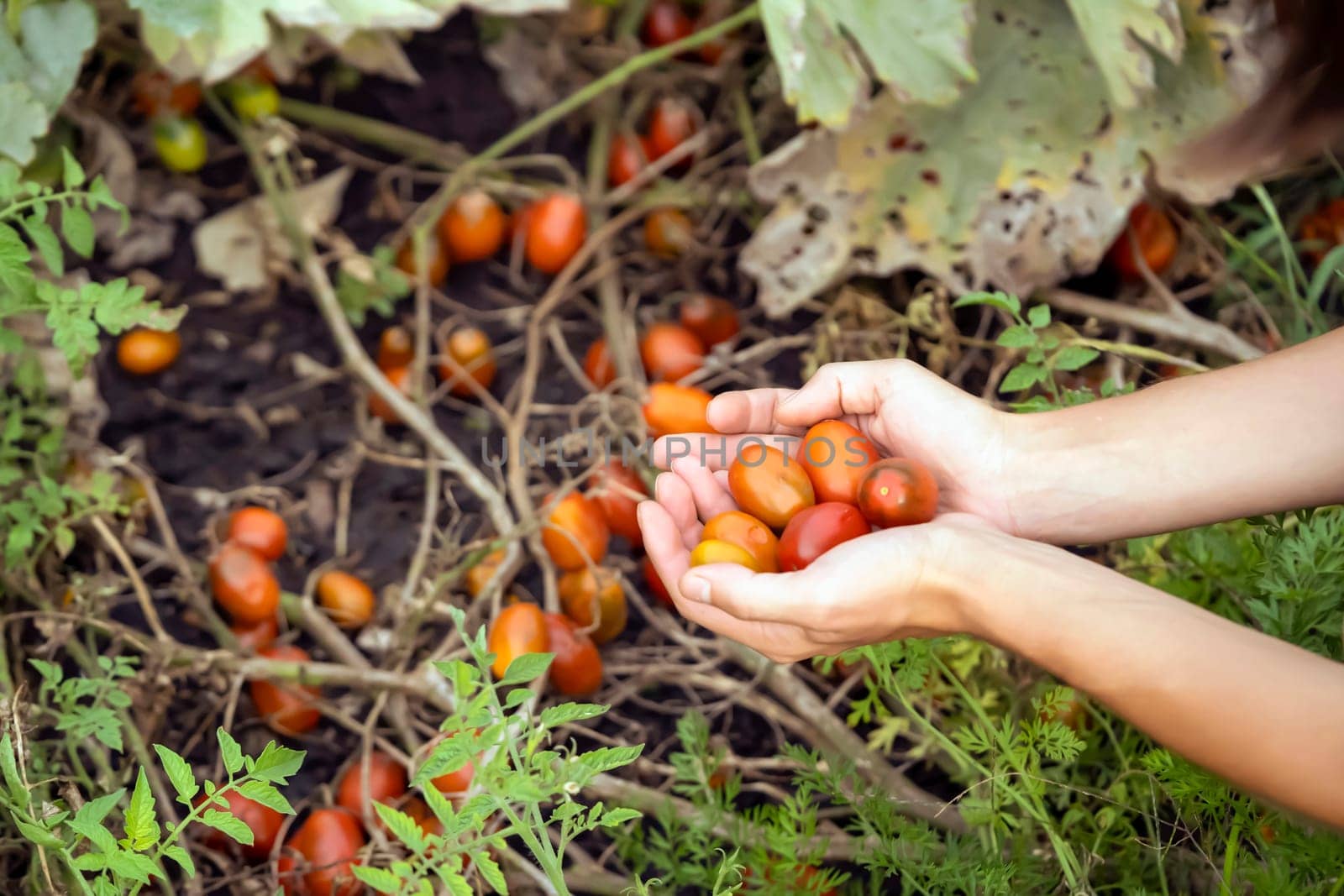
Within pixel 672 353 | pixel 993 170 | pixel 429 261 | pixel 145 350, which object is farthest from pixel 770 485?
pixel 145 350

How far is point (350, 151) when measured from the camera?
2721mm

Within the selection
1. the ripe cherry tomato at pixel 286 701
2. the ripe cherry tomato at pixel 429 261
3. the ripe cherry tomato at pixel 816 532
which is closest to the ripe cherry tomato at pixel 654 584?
the ripe cherry tomato at pixel 816 532

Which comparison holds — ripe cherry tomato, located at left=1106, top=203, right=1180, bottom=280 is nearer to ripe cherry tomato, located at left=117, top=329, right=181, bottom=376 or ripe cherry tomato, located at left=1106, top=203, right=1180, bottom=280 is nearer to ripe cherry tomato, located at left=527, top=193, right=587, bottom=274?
ripe cherry tomato, located at left=527, top=193, right=587, bottom=274

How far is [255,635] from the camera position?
6.79ft

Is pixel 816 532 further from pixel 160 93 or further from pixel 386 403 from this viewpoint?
pixel 160 93

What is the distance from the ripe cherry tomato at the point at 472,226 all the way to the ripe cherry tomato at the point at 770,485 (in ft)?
3.72

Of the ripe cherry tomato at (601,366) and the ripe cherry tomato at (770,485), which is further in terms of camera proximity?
the ripe cherry tomato at (601,366)

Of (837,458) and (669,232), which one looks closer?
(837,458)

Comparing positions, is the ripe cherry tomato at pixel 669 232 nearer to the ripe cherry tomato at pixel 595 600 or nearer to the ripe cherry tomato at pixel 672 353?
the ripe cherry tomato at pixel 672 353

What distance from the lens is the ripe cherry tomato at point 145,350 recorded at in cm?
236

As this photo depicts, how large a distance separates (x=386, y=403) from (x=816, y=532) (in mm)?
1180

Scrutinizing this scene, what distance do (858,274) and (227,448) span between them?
4.77ft

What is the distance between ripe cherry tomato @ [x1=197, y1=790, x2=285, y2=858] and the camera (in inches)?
69.6

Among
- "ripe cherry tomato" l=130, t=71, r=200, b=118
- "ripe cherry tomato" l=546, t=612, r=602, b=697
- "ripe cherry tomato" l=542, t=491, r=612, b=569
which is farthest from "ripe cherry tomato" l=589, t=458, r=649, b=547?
"ripe cherry tomato" l=130, t=71, r=200, b=118
